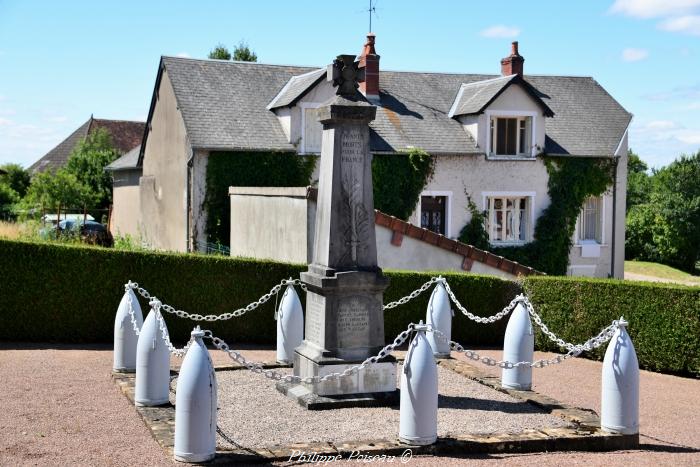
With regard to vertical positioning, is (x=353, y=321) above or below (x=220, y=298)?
above

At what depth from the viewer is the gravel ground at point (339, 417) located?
341 inches

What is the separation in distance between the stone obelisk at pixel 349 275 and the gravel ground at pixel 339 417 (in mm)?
400

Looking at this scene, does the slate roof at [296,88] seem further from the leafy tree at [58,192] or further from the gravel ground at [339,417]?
the gravel ground at [339,417]

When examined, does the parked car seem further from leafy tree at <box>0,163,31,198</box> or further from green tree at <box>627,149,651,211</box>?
green tree at <box>627,149,651,211</box>

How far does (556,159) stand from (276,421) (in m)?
20.8

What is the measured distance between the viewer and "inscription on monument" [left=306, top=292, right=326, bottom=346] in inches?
400

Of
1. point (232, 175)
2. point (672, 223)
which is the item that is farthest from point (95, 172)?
point (672, 223)

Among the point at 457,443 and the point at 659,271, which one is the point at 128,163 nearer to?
the point at 659,271

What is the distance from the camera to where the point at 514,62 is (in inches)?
1154

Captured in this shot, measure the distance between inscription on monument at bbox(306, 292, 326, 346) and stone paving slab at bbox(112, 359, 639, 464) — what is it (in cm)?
190

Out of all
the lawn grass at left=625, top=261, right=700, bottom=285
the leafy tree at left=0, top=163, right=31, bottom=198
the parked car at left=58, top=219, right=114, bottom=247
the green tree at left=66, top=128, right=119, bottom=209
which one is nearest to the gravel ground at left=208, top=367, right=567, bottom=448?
the parked car at left=58, top=219, right=114, bottom=247

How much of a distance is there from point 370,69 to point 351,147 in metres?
17.9

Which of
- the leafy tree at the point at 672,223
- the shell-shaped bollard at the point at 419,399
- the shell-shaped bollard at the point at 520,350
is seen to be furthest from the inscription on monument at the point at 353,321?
the leafy tree at the point at 672,223

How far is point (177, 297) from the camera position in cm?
1470
